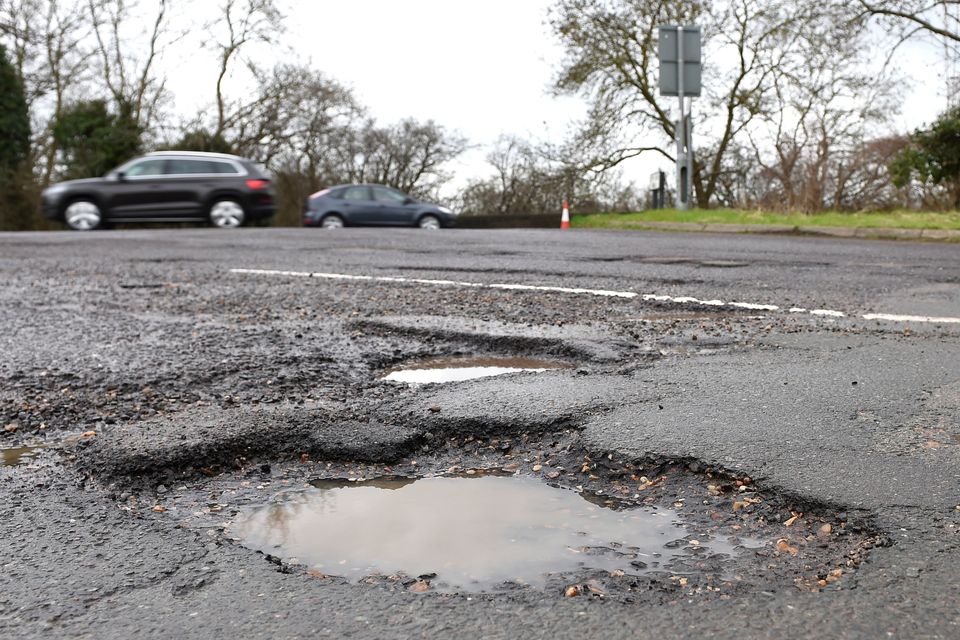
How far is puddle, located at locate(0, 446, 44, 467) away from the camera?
264 centimetres

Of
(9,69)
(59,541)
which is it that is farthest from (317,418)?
(9,69)

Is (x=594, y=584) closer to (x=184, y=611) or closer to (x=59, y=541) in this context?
(x=184, y=611)

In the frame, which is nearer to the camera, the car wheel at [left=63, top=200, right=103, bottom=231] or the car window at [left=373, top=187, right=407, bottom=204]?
the car wheel at [left=63, top=200, right=103, bottom=231]

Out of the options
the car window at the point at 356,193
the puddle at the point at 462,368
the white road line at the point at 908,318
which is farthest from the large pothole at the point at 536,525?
the car window at the point at 356,193

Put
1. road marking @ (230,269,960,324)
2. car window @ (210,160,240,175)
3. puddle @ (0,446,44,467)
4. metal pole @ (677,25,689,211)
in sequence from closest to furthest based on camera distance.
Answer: puddle @ (0,446,44,467) < road marking @ (230,269,960,324) < car window @ (210,160,240,175) < metal pole @ (677,25,689,211)

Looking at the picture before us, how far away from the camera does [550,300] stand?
6.08 metres

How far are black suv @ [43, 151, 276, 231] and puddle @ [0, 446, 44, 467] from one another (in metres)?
16.2

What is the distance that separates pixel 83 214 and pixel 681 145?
12704 millimetres

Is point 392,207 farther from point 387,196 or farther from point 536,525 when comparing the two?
point 536,525

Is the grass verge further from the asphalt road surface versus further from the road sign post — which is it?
the asphalt road surface

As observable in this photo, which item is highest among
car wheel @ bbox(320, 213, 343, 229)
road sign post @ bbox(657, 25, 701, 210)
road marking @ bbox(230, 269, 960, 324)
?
road sign post @ bbox(657, 25, 701, 210)

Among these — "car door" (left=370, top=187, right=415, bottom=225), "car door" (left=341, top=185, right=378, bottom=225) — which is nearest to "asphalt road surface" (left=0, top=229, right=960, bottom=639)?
"car door" (left=341, top=185, right=378, bottom=225)

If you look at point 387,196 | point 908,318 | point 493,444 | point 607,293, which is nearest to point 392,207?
point 387,196

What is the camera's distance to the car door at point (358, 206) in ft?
71.8
